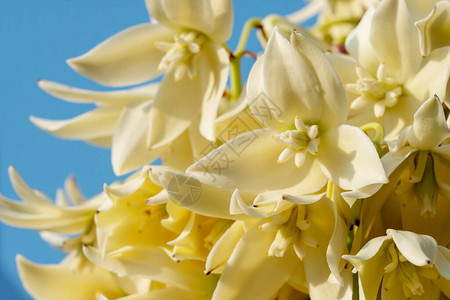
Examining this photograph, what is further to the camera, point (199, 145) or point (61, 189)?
point (61, 189)

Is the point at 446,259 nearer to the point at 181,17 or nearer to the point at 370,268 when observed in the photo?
the point at 370,268

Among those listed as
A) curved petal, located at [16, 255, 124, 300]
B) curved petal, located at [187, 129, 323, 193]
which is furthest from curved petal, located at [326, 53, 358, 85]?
curved petal, located at [16, 255, 124, 300]

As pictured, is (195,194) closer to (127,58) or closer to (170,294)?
(170,294)

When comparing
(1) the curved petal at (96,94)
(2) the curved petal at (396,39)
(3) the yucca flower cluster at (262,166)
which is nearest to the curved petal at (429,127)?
(3) the yucca flower cluster at (262,166)

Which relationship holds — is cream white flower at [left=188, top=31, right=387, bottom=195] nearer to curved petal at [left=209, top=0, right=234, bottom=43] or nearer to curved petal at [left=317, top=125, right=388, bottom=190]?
curved petal at [left=317, top=125, right=388, bottom=190]

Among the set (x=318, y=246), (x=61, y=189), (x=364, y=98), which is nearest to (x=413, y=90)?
(x=364, y=98)
